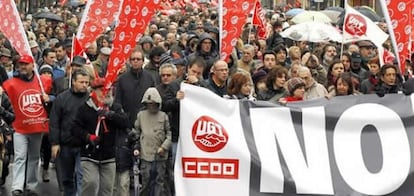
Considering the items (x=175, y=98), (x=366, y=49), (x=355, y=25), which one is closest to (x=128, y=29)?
(x=175, y=98)

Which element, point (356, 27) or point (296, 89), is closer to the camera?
point (296, 89)

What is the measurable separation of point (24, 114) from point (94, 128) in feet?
4.82

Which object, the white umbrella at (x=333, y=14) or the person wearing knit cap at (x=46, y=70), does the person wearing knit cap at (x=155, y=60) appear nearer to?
the person wearing knit cap at (x=46, y=70)

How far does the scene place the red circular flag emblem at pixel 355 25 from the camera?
16.0 m

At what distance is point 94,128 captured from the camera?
443 inches

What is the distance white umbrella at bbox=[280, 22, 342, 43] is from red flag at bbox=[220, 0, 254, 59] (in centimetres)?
528

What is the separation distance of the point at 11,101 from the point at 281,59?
4215mm

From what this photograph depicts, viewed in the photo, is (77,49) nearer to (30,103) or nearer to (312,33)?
(30,103)

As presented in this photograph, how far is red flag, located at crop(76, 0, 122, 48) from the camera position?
14.2 m

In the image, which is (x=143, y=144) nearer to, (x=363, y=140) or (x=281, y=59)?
(x=363, y=140)

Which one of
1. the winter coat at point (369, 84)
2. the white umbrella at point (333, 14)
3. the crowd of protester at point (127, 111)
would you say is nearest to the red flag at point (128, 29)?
the crowd of protester at point (127, 111)

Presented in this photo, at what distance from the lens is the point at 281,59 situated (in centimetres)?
1508

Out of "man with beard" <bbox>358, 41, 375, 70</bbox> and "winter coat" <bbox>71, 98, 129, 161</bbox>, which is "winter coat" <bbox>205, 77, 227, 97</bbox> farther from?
"man with beard" <bbox>358, 41, 375, 70</bbox>

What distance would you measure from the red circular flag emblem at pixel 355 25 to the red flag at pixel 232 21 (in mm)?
2105
